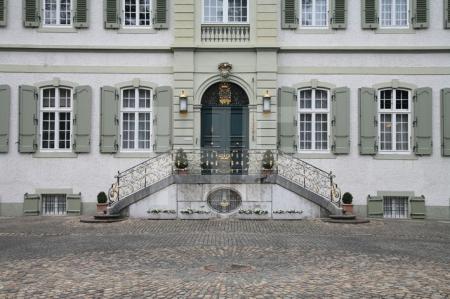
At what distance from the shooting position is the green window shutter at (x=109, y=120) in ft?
58.3

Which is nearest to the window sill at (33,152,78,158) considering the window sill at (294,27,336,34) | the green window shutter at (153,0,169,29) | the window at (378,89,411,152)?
the green window shutter at (153,0,169,29)

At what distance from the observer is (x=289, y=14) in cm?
1802

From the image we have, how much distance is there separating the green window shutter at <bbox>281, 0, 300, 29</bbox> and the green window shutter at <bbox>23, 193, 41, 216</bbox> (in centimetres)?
1003

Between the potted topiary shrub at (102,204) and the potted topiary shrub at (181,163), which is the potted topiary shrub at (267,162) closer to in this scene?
the potted topiary shrub at (181,163)

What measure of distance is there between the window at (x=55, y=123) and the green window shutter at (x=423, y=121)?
11564 mm

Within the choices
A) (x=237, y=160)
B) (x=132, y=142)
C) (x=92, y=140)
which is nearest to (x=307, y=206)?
(x=237, y=160)

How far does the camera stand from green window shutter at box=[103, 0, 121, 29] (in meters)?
18.0

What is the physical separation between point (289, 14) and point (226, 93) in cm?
340

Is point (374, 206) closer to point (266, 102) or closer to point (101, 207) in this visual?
point (266, 102)

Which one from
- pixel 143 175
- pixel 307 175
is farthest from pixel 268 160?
pixel 143 175

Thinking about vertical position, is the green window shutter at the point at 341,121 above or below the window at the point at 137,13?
below

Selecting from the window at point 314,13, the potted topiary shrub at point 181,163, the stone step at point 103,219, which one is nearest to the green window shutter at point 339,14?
the window at point 314,13

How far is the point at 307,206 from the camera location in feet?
52.7

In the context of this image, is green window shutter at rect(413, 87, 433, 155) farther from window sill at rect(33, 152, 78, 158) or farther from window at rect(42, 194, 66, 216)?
window at rect(42, 194, 66, 216)
